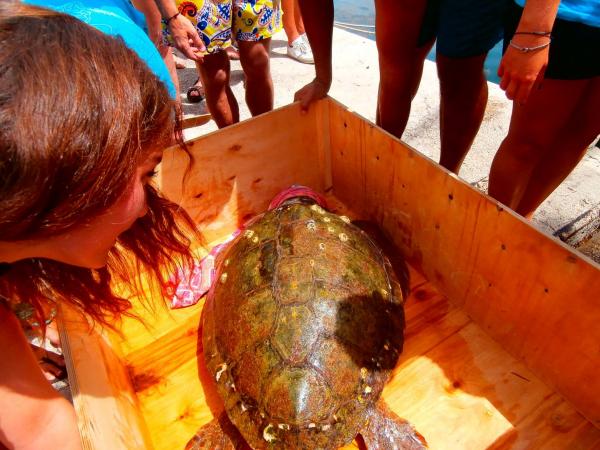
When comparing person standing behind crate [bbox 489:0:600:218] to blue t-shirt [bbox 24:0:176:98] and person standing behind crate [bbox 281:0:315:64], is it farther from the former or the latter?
person standing behind crate [bbox 281:0:315:64]

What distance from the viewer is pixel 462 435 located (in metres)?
1.31

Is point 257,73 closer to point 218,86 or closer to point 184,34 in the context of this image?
point 218,86

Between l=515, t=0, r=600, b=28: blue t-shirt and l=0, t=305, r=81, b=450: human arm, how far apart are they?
68.8 inches

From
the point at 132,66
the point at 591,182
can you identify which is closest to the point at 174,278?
the point at 132,66

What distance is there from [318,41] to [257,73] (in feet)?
1.71

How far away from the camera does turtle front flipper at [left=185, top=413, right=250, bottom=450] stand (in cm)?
128

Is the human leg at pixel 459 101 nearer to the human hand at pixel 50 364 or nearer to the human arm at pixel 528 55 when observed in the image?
the human arm at pixel 528 55

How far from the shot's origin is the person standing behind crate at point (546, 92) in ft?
4.10

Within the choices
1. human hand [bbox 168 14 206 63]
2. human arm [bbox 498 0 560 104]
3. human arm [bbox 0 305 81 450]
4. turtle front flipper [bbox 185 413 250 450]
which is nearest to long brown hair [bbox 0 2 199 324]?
human arm [bbox 0 305 81 450]

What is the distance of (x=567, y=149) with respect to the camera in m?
1.59

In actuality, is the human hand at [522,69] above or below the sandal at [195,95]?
above

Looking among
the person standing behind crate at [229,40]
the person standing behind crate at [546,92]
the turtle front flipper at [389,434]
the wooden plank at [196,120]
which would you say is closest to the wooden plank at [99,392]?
the turtle front flipper at [389,434]

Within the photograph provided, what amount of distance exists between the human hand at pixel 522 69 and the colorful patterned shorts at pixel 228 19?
1319 millimetres

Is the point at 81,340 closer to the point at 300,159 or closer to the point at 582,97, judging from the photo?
the point at 300,159
